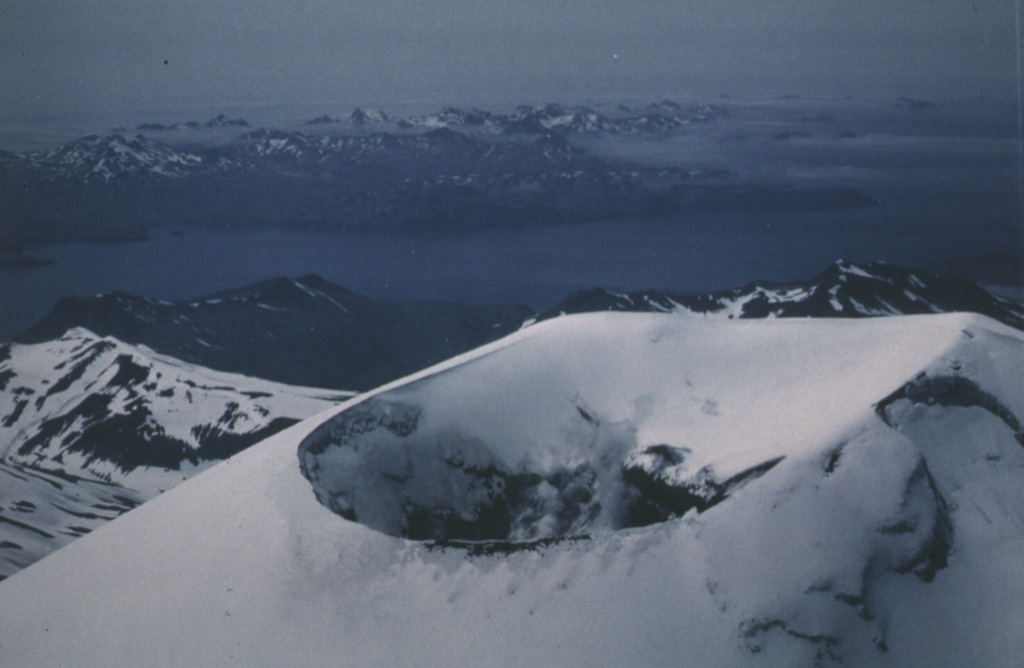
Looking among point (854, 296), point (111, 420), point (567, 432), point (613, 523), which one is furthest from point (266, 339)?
point (613, 523)

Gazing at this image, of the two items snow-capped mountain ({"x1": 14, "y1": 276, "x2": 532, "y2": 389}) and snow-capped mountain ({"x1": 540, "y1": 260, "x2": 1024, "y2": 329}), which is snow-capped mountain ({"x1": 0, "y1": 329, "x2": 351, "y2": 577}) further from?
snow-capped mountain ({"x1": 540, "y1": 260, "x2": 1024, "y2": 329})

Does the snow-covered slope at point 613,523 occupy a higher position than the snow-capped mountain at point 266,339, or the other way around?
the snow-covered slope at point 613,523

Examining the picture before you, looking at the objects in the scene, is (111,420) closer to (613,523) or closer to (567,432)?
(567,432)

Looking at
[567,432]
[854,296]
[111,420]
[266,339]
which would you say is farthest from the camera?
[266,339]

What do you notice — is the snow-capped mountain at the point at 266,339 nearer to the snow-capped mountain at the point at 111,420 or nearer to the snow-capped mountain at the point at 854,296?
the snow-capped mountain at the point at 111,420

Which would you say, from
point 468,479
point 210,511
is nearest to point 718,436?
point 468,479

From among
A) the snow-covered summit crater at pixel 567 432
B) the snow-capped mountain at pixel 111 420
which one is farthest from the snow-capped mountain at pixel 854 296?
the snow-covered summit crater at pixel 567 432
